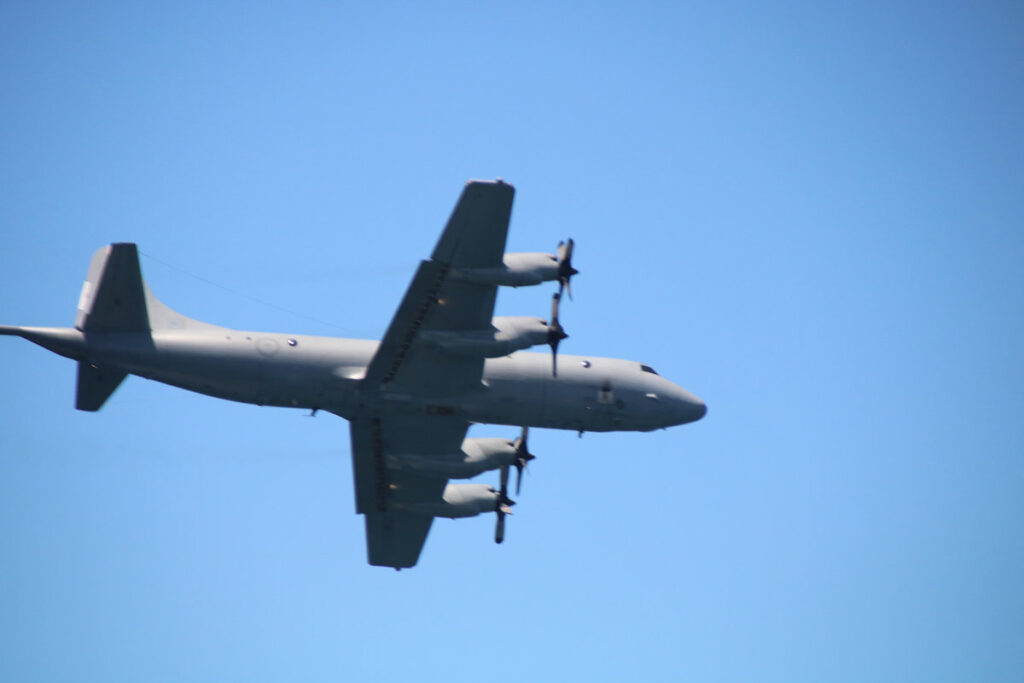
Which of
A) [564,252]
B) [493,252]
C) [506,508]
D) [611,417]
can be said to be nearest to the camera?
[493,252]

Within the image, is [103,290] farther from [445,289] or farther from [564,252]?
[564,252]

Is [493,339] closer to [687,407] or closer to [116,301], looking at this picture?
[687,407]

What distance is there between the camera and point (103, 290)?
31844 millimetres

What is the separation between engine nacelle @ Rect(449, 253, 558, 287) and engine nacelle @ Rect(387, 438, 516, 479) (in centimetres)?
724

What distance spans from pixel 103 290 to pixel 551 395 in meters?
13.2

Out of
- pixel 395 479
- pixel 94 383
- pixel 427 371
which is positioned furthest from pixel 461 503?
pixel 94 383

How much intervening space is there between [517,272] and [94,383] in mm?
12538

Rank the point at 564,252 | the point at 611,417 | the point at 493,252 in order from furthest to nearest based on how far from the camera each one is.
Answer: the point at 611,417, the point at 564,252, the point at 493,252

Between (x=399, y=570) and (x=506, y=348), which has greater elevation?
(x=506, y=348)

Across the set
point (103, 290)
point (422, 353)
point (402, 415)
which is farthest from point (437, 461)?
point (103, 290)

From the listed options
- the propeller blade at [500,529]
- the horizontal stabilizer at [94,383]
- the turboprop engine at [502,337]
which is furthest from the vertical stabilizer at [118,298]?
the propeller blade at [500,529]

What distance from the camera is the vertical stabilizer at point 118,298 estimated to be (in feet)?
104

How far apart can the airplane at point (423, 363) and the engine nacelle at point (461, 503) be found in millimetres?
2234

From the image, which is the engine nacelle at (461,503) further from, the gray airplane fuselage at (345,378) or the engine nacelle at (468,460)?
the gray airplane fuselage at (345,378)
